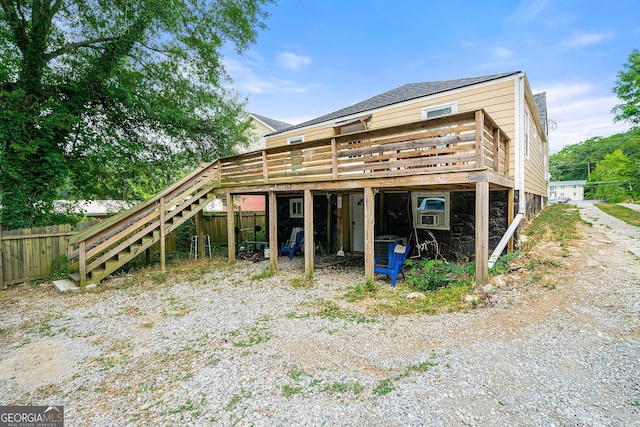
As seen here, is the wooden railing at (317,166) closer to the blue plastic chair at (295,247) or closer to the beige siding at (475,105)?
the beige siding at (475,105)

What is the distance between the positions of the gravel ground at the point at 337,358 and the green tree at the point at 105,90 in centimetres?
384

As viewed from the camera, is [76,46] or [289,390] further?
[76,46]

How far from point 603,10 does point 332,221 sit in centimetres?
1307

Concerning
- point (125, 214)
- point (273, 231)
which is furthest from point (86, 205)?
point (273, 231)

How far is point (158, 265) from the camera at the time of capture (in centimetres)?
845

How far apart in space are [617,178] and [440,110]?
123ft

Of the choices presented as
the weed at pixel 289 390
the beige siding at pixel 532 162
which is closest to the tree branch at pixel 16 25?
the weed at pixel 289 390

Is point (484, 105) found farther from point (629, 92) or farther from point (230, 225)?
point (629, 92)

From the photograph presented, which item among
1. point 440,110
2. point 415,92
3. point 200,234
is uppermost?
point 415,92

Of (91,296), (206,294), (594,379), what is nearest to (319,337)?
(594,379)

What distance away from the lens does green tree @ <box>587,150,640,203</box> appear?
1089 inches

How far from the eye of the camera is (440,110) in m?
7.79

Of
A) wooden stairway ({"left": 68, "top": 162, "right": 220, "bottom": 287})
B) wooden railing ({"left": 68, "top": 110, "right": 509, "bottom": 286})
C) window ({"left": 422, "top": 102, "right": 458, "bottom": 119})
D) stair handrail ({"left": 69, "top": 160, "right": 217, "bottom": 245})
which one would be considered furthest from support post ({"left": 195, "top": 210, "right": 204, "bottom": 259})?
window ({"left": 422, "top": 102, "right": 458, "bottom": 119})

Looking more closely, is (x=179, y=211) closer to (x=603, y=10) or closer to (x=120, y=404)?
(x=120, y=404)
